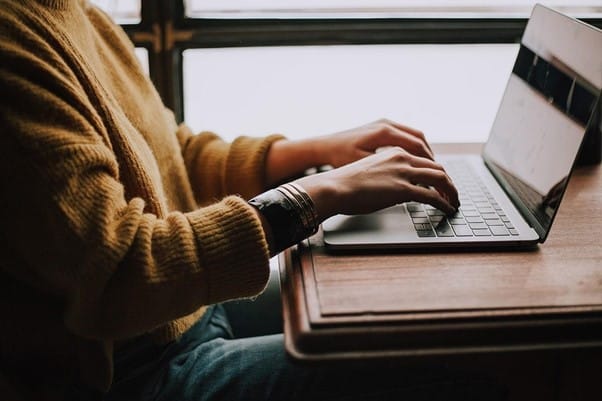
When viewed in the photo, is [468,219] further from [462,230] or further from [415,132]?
[415,132]

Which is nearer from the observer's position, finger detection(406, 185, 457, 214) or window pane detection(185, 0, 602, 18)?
finger detection(406, 185, 457, 214)

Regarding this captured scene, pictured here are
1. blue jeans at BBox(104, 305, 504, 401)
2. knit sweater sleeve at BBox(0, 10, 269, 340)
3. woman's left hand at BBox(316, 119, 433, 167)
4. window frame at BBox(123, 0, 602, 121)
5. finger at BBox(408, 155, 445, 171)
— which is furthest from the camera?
window frame at BBox(123, 0, 602, 121)

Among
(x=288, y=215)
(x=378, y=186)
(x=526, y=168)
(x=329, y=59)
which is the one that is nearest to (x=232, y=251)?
(x=288, y=215)

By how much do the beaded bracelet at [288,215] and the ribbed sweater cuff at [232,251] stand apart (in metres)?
0.03

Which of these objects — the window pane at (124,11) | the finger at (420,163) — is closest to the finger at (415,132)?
the finger at (420,163)

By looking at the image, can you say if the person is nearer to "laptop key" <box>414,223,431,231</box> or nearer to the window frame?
"laptop key" <box>414,223,431,231</box>

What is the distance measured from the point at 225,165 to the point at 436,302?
1.73ft

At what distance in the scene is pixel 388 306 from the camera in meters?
0.66

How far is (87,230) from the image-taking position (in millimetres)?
647

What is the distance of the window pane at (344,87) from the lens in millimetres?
1473

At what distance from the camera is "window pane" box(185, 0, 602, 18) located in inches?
54.0

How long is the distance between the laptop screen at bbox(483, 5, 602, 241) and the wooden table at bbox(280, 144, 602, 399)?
0.11 metres

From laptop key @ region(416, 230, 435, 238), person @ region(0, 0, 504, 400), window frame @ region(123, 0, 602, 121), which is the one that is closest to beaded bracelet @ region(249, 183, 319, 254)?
person @ region(0, 0, 504, 400)

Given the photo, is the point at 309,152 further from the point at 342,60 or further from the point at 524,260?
the point at 342,60
